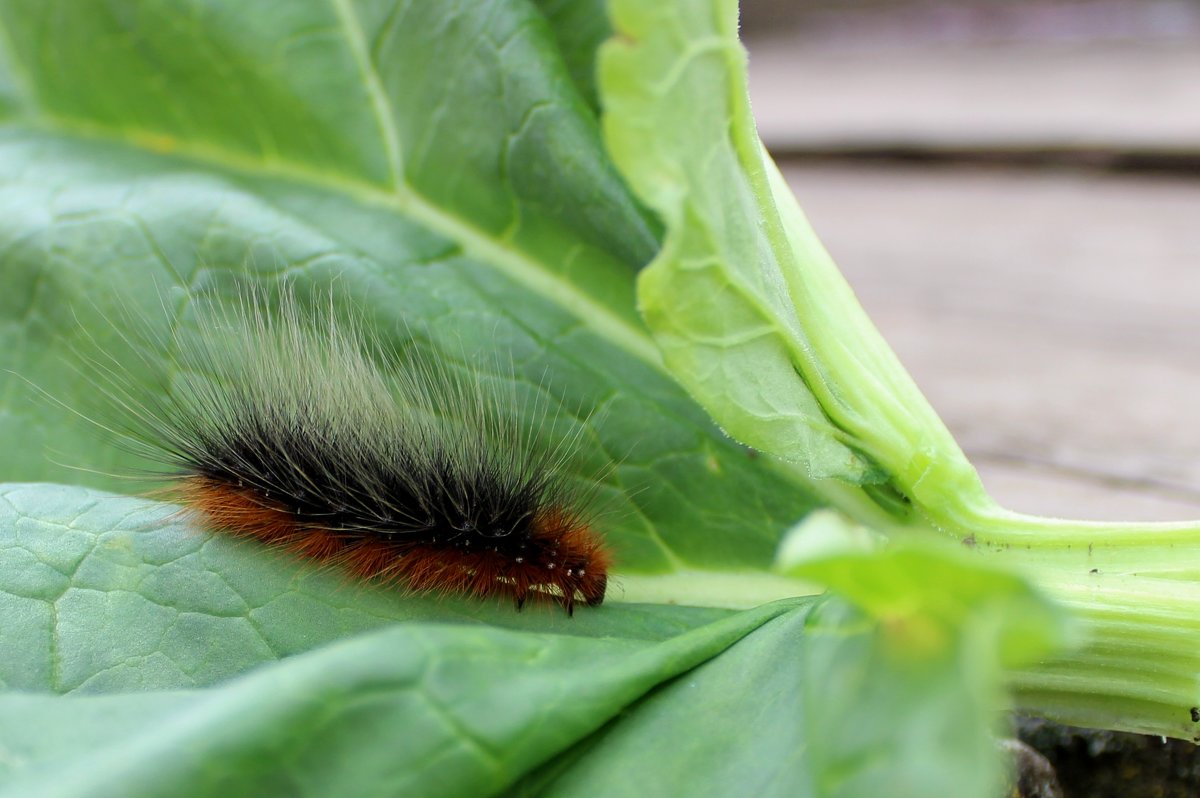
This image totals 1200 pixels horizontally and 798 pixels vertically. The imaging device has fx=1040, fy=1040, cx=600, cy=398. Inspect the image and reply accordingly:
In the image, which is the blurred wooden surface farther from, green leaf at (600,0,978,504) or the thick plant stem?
green leaf at (600,0,978,504)

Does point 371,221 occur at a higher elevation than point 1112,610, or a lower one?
higher

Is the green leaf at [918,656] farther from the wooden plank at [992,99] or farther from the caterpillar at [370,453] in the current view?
the wooden plank at [992,99]

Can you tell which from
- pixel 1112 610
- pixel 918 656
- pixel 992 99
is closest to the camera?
pixel 918 656

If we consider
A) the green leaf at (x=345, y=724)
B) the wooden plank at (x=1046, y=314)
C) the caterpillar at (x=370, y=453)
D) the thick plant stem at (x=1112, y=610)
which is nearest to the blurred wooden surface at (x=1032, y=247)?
the wooden plank at (x=1046, y=314)

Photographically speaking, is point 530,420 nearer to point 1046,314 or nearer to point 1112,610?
point 1112,610

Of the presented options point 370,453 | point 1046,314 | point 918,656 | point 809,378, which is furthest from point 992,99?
point 918,656

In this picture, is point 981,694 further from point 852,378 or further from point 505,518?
point 505,518

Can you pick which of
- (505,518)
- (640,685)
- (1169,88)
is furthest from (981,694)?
(1169,88)

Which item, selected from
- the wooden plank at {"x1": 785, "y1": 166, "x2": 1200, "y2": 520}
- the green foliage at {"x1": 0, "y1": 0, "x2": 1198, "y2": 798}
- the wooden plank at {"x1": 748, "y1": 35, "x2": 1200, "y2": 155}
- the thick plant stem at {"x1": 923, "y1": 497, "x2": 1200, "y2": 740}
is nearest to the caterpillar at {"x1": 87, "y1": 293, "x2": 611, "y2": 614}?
the green foliage at {"x1": 0, "y1": 0, "x2": 1198, "y2": 798}
